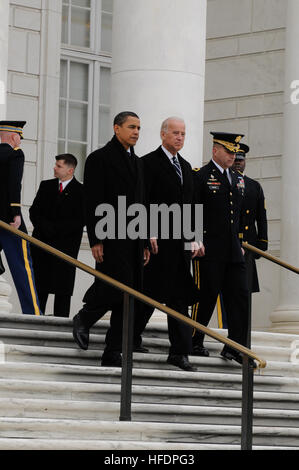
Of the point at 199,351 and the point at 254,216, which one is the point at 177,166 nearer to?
the point at 199,351

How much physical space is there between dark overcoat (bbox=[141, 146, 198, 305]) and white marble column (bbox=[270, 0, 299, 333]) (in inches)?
144

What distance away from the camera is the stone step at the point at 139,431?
898cm

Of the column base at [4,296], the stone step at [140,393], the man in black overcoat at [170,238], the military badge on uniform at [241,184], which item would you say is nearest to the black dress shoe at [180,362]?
the man in black overcoat at [170,238]

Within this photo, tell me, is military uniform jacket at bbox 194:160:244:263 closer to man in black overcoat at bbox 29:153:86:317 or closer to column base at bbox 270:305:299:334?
man in black overcoat at bbox 29:153:86:317

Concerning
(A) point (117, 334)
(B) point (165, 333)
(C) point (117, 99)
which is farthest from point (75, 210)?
(A) point (117, 334)

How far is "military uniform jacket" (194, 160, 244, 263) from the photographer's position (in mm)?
11281

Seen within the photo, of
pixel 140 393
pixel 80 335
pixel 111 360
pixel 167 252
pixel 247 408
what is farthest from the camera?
pixel 167 252

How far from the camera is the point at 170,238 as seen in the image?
35.8ft

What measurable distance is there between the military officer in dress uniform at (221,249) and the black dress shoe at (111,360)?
119 cm

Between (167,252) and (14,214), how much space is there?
142cm

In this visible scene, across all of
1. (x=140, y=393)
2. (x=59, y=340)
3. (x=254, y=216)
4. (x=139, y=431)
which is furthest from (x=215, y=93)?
(x=139, y=431)

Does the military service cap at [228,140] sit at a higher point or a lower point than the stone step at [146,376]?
higher

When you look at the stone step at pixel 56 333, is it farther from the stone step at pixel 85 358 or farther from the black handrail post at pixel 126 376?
the black handrail post at pixel 126 376

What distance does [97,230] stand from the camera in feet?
34.0
